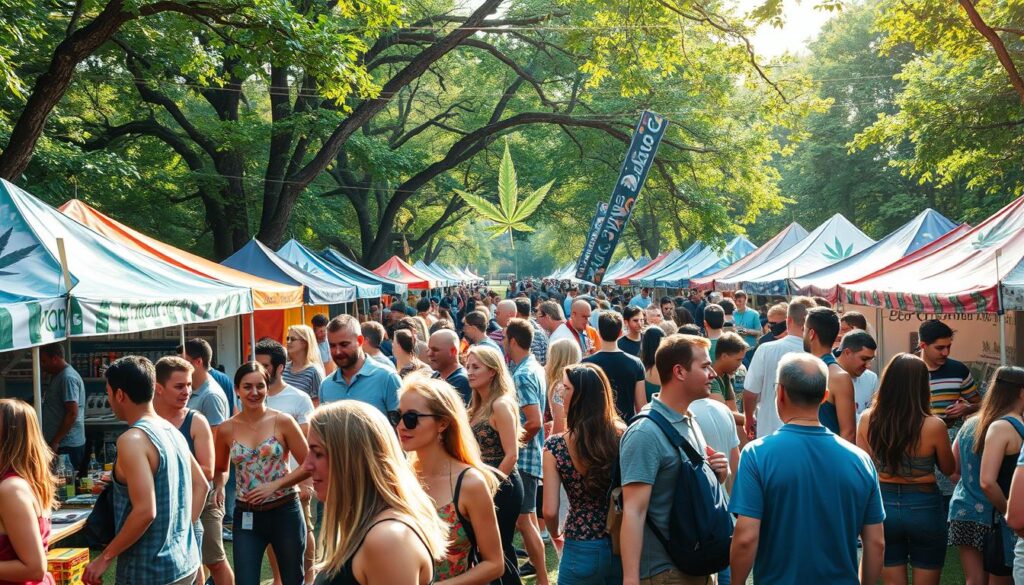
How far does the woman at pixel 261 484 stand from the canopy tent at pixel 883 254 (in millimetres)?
9289

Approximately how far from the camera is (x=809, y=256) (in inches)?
706

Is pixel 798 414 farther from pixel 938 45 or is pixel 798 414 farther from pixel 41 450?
pixel 938 45

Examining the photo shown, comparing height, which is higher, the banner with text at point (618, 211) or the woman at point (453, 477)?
the banner with text at point (618, 211)

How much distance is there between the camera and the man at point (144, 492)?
165 inches

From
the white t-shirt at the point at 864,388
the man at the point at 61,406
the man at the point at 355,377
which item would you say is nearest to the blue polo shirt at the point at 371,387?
the man at the point at 355,377

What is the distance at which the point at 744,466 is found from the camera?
3.69 meters

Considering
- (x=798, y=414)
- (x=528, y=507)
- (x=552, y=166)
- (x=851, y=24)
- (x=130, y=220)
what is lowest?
(x=528, y=507)

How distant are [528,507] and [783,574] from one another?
115 inches

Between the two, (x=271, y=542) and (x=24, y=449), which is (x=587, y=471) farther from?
(x=24, y=449)

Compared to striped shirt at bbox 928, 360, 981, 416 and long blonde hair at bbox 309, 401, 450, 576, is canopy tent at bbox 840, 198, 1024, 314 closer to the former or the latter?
striped shirt at bbox 928, 360, 981, 416

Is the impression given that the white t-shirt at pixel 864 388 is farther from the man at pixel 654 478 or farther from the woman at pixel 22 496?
the woman at pixel 22 496

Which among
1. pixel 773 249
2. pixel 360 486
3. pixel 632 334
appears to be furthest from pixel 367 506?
pixel 773 249

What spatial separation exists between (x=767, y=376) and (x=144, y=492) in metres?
4.70

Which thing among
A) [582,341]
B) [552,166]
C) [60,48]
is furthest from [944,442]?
[552,166]
